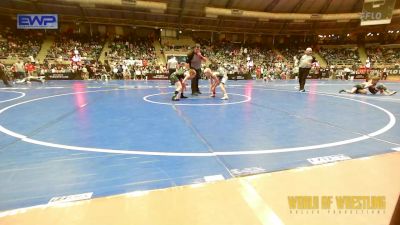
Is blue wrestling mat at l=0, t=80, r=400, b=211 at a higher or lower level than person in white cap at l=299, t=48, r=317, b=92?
lower

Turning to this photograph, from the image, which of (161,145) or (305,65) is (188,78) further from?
(305,65)

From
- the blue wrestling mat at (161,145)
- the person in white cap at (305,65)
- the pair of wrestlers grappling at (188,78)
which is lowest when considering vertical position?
the blue wrestling mat at (161,145)

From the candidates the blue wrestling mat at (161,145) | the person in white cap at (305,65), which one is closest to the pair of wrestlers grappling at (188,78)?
the blue wrestling mat at (161,145)

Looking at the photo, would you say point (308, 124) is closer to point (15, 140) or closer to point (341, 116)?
point (341, 116)

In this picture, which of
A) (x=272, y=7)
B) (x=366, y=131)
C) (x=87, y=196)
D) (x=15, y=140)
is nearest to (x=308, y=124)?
(x=366, y=131)

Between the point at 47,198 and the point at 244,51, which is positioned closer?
the point at 47,198

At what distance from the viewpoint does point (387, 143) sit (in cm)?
396

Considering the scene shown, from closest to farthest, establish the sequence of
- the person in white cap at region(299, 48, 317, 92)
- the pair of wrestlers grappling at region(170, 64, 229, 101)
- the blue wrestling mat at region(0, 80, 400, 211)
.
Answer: the blue wrestling mat at region(0, 80, 400, 211) → the pair of wrestlers grappling at region(170, 64, 229, 101) → the person in white cap at region(299, 48, 317, 92)

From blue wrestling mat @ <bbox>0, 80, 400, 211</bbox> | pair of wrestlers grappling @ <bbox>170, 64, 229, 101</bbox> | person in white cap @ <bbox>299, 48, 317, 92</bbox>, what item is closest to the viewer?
blue wrestling mat @ <bbox>0, 80, 400, 211</bbox>

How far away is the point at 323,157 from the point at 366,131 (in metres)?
1.91

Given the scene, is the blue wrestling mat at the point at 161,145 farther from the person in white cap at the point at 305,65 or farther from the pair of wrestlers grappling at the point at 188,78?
the person in white cap at the point at 305,65

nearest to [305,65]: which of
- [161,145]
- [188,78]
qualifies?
[188,78]

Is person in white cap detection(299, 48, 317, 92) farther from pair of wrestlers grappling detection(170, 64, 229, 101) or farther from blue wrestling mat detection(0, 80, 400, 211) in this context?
blue wrestling mat detection(0, 80, 400, 211)

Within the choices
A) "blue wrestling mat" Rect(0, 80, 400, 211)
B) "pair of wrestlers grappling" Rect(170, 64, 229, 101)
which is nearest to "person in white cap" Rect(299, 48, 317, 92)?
"pair of wrestlers grappling" Rect(170, 64, 229, 101)
